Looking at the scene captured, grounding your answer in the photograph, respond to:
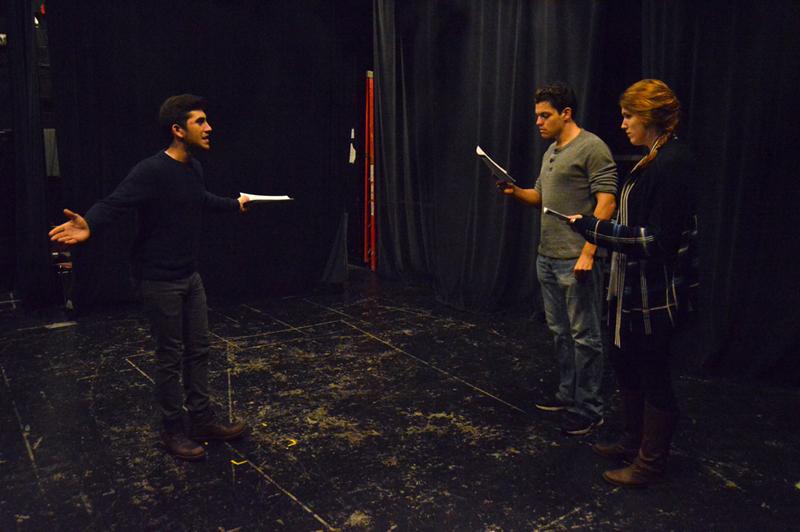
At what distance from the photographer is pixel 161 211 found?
2.46m

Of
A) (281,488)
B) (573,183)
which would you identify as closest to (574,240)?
(573,183)

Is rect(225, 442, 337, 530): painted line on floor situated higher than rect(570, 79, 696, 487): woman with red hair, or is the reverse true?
rect(570, 79, 696, 487): woman with red hair

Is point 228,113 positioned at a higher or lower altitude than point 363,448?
higher

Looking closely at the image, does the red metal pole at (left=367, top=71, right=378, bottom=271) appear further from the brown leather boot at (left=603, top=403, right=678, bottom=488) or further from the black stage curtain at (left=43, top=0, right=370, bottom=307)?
the brown leather boot at (left=603, top=403, right=678, bottom=488)

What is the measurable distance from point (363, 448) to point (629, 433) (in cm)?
107

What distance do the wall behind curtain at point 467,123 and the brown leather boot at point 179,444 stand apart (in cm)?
300

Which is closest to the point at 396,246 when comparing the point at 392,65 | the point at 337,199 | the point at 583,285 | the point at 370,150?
the point at 337,199

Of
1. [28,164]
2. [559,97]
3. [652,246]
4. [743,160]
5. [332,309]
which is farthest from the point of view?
[332,309]

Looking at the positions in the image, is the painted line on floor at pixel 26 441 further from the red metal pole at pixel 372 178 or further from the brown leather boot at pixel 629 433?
the red metal pole at pixel 372 178

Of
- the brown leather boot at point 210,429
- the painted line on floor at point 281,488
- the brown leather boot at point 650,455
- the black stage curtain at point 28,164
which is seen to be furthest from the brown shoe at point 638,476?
the black stage curtain at point 28,164

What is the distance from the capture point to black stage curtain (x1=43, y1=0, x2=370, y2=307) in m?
5.09

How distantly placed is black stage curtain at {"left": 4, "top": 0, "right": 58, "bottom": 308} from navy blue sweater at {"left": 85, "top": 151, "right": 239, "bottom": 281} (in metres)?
3.20

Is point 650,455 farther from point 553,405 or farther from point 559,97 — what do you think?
point 559,97

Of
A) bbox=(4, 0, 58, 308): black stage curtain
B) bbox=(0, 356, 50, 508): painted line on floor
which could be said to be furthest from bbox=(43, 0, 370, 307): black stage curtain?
bbox=(0, 356, 50, 508): painted line on floor
